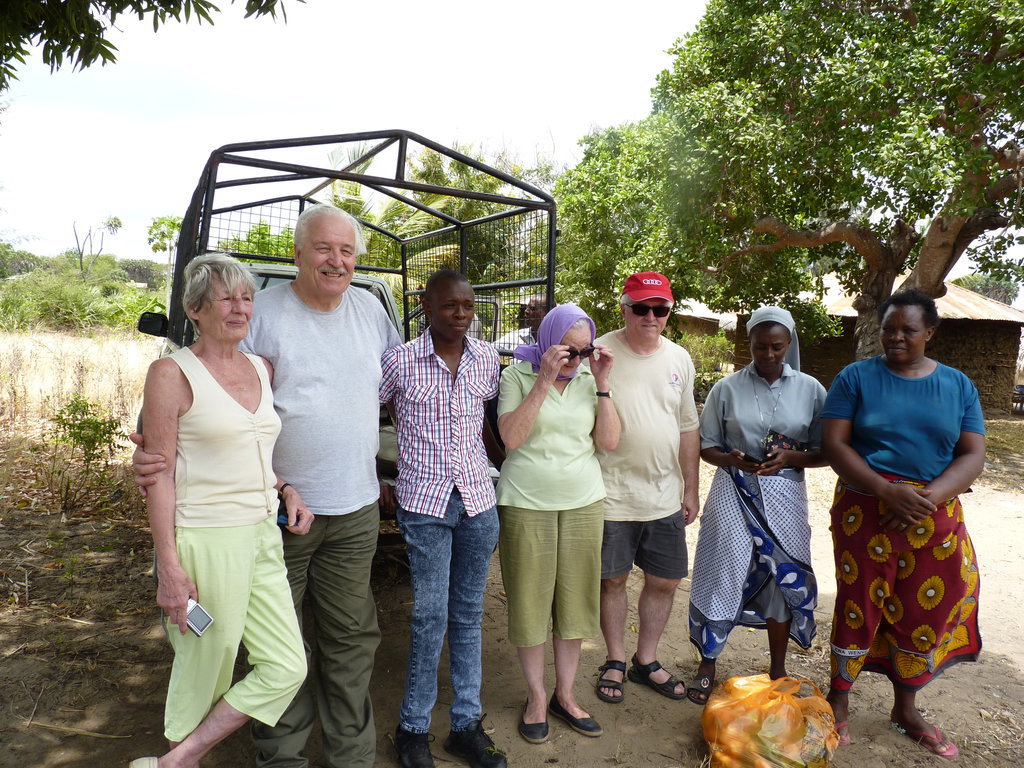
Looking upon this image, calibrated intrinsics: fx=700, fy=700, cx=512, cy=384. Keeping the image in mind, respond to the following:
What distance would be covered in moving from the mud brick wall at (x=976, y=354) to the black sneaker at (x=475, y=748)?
1474 centimetres

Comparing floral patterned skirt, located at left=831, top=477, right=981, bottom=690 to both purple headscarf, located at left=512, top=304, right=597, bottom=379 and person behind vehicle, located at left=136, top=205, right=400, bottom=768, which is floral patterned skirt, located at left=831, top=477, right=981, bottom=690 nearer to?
purple headscarf, located at left=512, top=304, right=597, bottom=379

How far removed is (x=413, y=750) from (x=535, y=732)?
0.54 m

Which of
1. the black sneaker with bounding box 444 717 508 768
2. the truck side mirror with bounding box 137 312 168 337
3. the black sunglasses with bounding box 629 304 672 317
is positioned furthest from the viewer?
the truck side mirror with bounding box 137 312 168 337

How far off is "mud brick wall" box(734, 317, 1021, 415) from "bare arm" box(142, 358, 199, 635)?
51.2ft

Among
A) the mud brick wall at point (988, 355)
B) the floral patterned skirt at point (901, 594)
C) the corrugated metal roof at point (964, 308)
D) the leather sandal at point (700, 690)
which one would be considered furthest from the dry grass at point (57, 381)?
the mud brick wall at point (988, 355)

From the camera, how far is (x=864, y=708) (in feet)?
10.8

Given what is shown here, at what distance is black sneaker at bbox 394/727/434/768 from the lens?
2635 millimetres

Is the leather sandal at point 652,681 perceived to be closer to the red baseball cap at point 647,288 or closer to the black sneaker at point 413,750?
the black sneaker at point 413,750

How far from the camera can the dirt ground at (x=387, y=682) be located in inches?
112

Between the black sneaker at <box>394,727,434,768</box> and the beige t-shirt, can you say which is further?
the beige t-shirt

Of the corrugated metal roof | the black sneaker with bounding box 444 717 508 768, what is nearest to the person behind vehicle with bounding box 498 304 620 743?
the black sneaker with bounding box 444 717 508 768

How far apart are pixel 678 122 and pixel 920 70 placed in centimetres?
305

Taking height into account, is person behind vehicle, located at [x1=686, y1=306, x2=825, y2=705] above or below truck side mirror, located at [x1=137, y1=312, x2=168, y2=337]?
below

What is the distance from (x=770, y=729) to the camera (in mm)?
2658
